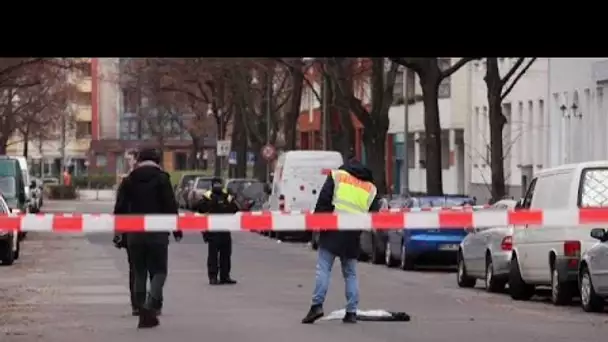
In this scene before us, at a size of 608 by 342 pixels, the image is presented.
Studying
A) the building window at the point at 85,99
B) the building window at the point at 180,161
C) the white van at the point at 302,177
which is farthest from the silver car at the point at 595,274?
the building window at the point at 180,161

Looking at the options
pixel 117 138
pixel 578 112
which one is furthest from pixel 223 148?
pixel 117 138

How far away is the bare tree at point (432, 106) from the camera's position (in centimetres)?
4056

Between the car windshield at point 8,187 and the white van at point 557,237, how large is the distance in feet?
73.9

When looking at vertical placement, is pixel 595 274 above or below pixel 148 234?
below

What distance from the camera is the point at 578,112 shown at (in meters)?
47.1

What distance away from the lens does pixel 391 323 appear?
17.5 meters

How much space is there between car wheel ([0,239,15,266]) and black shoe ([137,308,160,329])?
46.2ft

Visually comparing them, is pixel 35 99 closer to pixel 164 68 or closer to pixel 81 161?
pixel 164 68

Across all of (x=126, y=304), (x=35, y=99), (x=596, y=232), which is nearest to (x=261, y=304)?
(x=126, y=304)

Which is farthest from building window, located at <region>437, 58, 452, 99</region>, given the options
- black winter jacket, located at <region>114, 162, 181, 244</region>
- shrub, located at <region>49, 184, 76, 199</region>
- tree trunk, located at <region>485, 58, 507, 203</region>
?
black winter jacket, located at <region>114, 162, 181, 244</region>

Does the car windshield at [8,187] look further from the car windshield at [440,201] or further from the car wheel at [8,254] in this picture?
the car windshield at [440,201]

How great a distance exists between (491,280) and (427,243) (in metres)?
5.92

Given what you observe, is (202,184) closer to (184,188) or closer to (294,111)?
(184,188)
